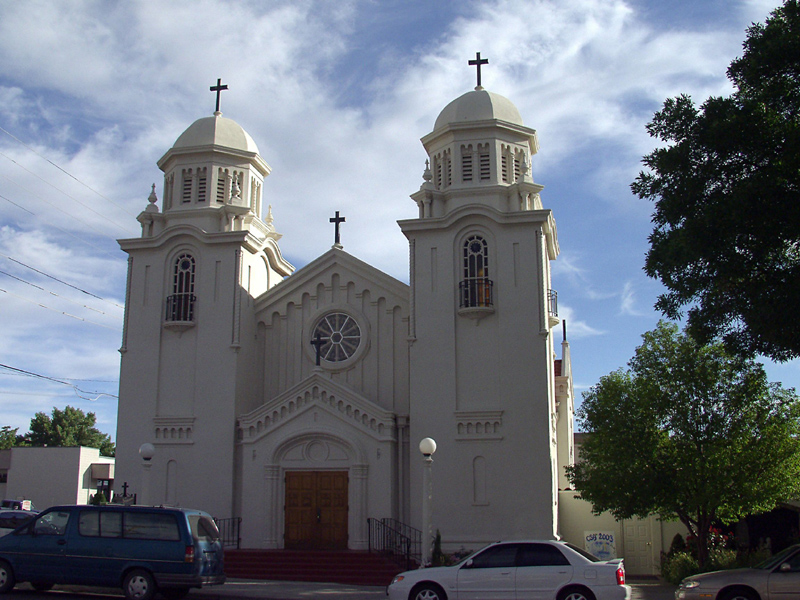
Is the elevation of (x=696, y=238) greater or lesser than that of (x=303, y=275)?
lesser

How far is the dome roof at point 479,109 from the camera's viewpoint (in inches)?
1041

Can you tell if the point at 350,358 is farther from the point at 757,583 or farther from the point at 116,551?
the point at 757,583

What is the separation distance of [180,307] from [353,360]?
19.7ft

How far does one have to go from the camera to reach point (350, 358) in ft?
86.7

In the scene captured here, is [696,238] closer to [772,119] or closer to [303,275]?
[772,119]

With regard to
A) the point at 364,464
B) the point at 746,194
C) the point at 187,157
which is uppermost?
the point at 187,157

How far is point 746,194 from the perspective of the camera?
44.9ft

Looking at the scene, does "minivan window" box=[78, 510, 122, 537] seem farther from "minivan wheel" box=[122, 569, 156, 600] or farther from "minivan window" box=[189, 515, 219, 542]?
"minivan window" box=[189, 515, 219, 542]

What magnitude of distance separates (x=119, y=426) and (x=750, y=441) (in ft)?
61.8

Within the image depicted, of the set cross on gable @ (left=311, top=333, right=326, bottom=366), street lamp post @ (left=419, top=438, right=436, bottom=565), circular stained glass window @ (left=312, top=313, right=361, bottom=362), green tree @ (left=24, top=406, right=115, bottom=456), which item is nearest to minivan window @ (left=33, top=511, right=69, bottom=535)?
street lamp post @ (left=419, top=438, right=436, bottom=565)

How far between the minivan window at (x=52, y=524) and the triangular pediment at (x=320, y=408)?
9345 millimetres

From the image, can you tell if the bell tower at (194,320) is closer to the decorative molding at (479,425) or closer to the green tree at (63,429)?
the decorative molding at (479,425)

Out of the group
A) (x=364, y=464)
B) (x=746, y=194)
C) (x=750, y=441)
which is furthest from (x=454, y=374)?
(x=746, y=194)

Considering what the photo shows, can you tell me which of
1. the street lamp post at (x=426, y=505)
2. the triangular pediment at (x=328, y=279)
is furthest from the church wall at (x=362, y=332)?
the street lamp post at (x=426, y=505)
